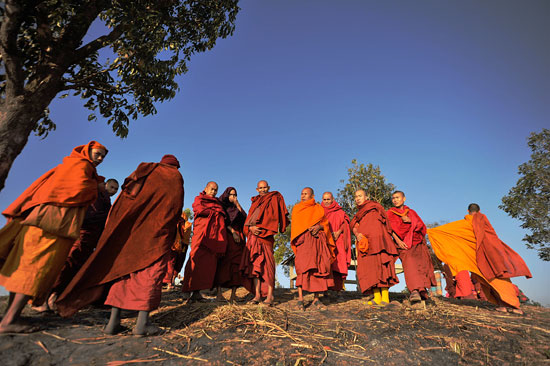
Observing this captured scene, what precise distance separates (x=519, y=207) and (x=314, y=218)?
19895mm

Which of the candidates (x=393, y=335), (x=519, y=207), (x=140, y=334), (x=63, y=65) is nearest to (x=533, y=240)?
(x=519, y=207)

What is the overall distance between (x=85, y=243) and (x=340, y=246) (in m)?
5.39

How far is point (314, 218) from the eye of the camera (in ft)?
20.3

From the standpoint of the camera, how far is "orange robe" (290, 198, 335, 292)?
5633 mm

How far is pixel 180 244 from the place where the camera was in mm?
8352

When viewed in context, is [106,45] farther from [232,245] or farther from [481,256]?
[481,256]

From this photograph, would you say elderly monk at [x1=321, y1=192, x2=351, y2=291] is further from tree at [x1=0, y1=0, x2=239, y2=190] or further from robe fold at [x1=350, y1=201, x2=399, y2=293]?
tree at [x1=0, y1=0, x2=239, y2=190]

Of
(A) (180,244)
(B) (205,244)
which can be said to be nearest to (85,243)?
(B) (205,244)

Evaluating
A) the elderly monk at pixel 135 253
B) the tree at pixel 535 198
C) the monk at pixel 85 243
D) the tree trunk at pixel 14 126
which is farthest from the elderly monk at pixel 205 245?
the tree at pixel 535 198

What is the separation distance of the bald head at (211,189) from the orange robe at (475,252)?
16.1 feet

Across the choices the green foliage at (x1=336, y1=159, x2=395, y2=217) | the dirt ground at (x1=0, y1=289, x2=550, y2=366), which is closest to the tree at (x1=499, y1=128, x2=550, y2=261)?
the green foliage at (x1=336, y1=159, x2=395, y2=217)

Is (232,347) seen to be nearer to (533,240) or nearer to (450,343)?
(450,343)

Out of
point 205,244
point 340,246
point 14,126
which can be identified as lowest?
point 205,244

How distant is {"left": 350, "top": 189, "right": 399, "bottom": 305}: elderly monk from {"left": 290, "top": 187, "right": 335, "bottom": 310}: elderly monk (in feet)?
2.17
